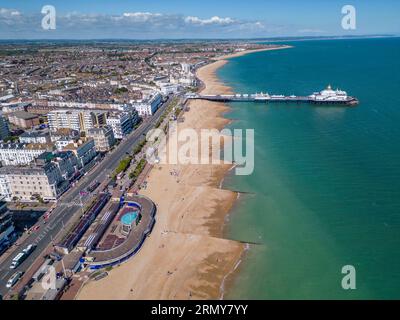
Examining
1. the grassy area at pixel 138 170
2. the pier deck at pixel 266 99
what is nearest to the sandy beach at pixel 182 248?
the grassy area at pixel 138 170

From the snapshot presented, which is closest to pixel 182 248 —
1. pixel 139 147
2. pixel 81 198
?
pixel 81 198

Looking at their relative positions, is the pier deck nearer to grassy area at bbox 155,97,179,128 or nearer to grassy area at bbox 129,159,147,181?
grassy area at bbox 155,97,179,128

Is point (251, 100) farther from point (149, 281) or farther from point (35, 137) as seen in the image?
point (149, 281)

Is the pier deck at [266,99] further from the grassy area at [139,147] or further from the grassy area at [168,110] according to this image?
the grassy area at [139,147]

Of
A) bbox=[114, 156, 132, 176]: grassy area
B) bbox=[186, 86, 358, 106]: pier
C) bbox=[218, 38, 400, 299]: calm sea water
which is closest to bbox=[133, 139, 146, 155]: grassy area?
bbox=[114, 156, 132, 176]: grassy area

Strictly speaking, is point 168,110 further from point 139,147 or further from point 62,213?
point 62,213
